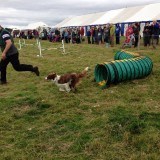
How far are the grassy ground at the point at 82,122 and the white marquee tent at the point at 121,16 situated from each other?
831 inches

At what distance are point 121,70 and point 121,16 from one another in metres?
26.3

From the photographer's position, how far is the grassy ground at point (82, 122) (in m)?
5.21

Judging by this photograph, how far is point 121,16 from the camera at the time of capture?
34750 mm

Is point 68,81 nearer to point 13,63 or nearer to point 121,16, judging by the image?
point 13,63

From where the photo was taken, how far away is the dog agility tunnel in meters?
9.20

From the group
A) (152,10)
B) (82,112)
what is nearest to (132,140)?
(82,112)

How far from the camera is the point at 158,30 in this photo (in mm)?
20734

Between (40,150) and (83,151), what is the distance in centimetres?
69

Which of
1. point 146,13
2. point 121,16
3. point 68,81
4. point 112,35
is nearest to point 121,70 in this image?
point 68,81

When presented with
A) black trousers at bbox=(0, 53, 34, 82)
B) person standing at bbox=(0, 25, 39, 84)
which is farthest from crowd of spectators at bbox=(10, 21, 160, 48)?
person standing at bbox=(0, 25, 39, 84)

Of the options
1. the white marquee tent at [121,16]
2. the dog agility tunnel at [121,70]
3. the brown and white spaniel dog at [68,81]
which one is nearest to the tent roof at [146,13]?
the white marquee tent at [121,16]

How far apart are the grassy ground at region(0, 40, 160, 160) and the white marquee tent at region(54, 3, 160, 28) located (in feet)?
69.3

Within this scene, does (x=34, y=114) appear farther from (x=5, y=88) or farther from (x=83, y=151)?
(x=5, y=88)

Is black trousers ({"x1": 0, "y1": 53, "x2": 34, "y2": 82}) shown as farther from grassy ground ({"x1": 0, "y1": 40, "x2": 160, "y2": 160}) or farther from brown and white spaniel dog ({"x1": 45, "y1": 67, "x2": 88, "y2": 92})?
brown and white spaniel dog ({"x1": 45, "y1": 67, "x2": 88, "y2": 92})
